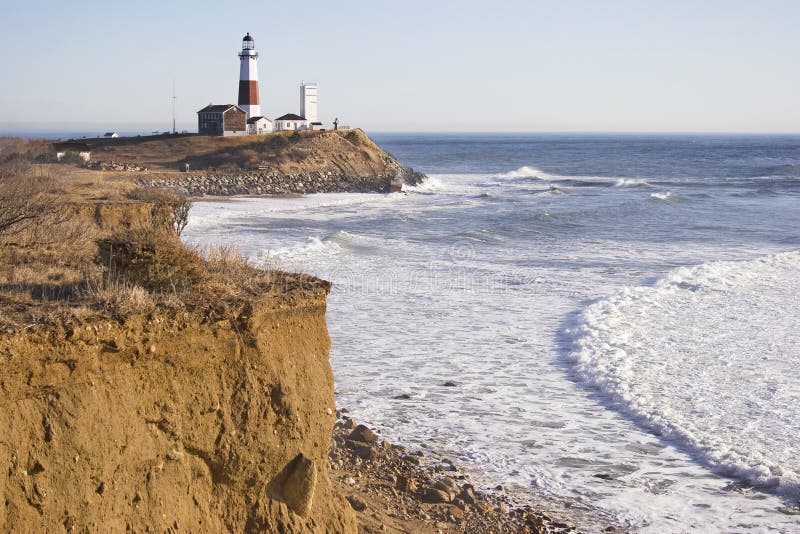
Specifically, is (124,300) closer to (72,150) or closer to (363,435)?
(363,435)

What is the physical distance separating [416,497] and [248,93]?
209ft

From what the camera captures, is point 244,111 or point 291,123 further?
point 291,123

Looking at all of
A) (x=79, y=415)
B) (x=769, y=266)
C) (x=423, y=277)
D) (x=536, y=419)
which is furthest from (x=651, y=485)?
(x=769, y=266)

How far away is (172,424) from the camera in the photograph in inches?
239

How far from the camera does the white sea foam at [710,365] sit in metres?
10.5

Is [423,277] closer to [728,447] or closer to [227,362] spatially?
[728,447]

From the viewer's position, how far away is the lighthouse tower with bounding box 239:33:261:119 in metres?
66.6

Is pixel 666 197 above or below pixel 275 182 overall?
below

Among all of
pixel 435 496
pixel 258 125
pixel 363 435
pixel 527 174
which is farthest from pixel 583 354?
pixel 527 174

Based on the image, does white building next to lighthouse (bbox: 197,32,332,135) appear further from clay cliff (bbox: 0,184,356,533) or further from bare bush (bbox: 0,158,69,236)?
clay cliff (bbox: 0,184,356,533)

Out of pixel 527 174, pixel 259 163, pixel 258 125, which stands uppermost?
pixel 258 125

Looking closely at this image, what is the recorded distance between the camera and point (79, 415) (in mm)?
5598

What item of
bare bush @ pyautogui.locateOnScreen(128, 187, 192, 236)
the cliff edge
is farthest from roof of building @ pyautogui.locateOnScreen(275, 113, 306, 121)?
bare bush @ pyautogui.locateOnScreen(128, 187, 192, 236)

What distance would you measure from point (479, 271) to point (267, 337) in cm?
1790
